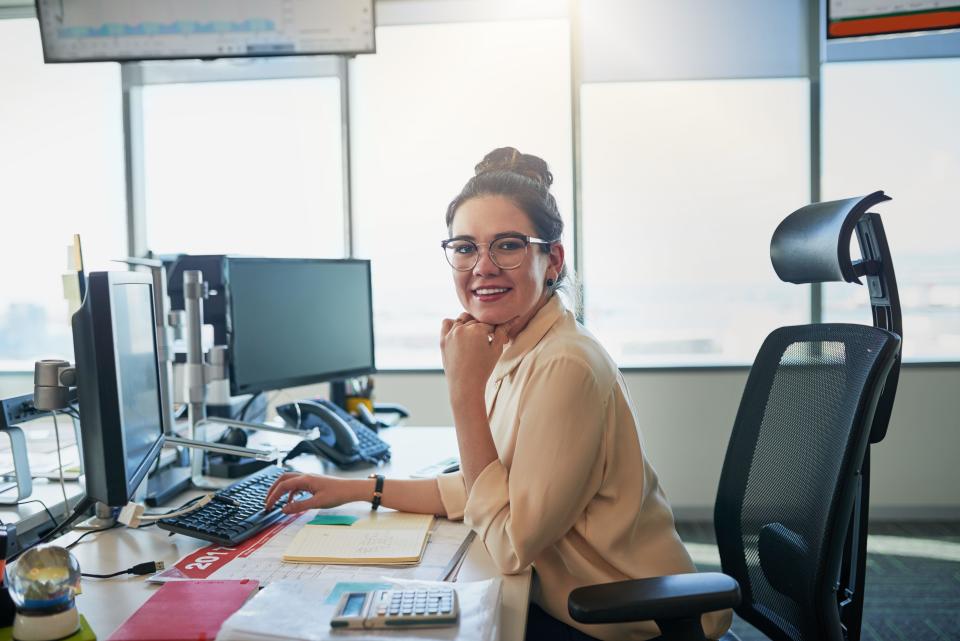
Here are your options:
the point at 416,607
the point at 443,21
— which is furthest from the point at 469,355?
→ the point at 443,21

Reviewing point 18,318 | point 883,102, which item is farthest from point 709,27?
point 18,318

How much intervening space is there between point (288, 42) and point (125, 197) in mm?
1762

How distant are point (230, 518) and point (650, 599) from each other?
773mm

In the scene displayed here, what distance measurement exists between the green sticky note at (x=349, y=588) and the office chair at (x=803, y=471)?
265 millimetres

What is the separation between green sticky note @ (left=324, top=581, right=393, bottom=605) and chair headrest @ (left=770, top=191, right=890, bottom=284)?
877mm

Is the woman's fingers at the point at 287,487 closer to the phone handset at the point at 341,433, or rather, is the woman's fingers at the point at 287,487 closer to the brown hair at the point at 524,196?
the phone handset at the point at 341,433

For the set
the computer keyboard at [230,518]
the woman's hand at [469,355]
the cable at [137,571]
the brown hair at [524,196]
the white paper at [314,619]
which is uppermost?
the brown hair at [524,196]

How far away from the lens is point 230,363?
1.70m

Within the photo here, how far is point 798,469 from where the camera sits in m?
1.23

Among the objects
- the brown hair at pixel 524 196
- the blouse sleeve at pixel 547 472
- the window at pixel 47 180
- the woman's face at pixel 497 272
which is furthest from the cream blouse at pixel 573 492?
the window at pixel 47 180

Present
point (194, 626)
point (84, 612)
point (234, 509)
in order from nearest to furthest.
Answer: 1. point (194, 626)
2. point (84, 612)
3. point (234, 509)

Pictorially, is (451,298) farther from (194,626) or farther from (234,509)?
(194,626)

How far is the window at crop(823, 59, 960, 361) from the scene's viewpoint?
3.44 m

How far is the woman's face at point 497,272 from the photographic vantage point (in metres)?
1.32
